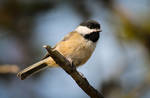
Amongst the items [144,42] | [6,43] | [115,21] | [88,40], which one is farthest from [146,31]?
[6,43]

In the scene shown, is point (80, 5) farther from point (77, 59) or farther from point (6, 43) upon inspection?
point (77, 59)

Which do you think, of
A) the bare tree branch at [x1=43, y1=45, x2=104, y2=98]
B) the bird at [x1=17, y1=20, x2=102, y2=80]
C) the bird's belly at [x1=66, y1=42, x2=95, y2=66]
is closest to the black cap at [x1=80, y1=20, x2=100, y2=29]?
the bird at [x1=17, y1=20, x2=102, y2=80]

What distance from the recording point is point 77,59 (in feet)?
12.2

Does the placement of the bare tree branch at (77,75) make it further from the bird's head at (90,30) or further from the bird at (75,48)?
the bird's head at (90,30)

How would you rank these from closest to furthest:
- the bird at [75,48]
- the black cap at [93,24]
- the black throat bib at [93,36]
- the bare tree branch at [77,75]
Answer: the bare tree branch at [77,75], the bird at [75,48], the black throat bib at [93,36], the black cap at [93,24]

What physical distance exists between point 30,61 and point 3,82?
0.55 metres

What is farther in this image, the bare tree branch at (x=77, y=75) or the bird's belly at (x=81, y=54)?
the bird's belly at (x=81, y=54)

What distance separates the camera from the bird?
371cm

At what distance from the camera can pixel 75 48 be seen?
148 inches

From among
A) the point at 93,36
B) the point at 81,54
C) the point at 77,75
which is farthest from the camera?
the point at 93,36

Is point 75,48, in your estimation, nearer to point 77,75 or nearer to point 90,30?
point 90,30

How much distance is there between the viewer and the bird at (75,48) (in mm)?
3707

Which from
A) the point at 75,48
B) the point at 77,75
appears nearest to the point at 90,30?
the point at 75,48

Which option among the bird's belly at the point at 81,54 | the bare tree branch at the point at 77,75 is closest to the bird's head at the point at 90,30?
the bird's belly at the point at 81,54
